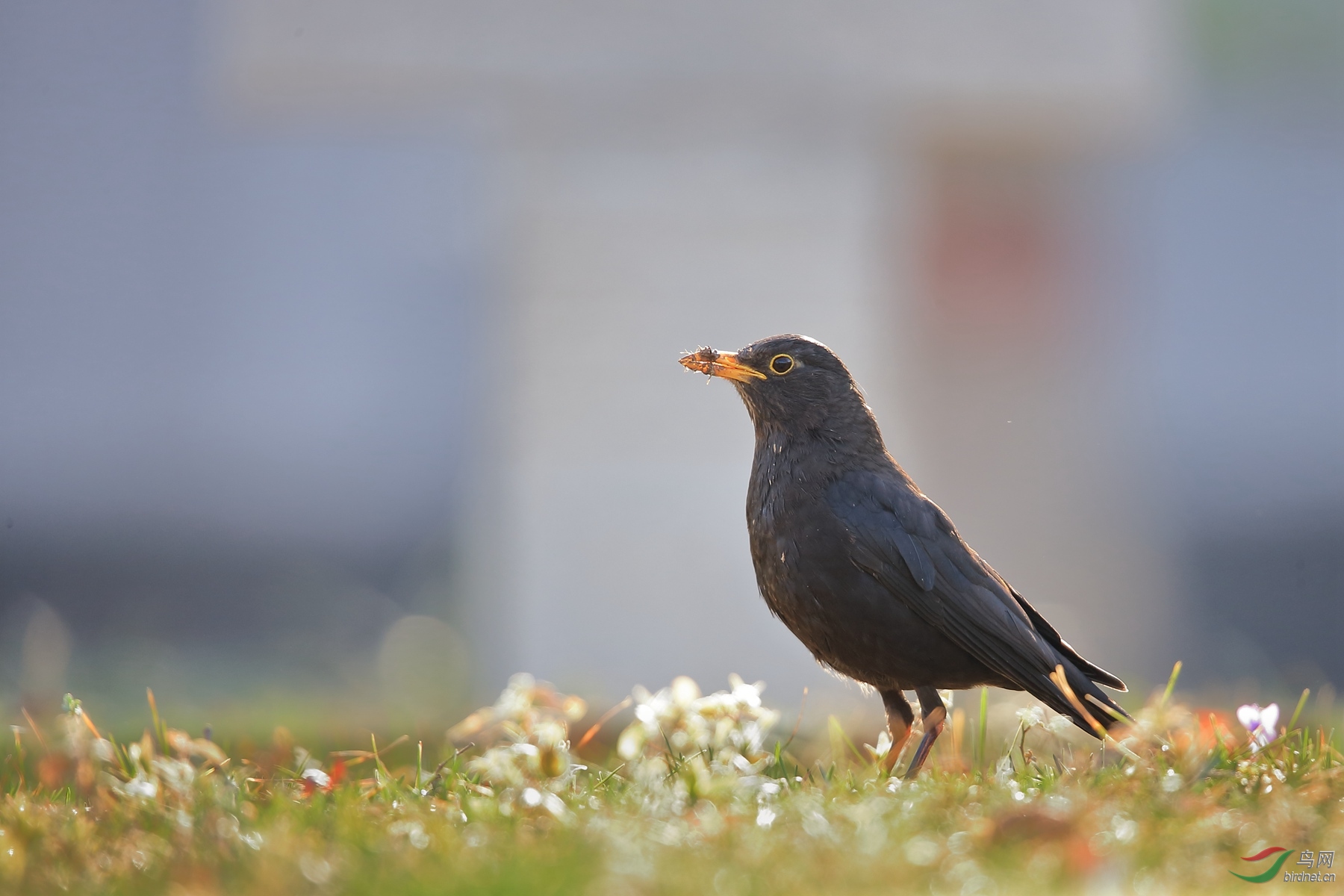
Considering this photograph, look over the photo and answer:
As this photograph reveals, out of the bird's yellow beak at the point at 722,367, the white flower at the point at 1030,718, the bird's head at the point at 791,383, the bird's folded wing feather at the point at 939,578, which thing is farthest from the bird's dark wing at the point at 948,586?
the bird's yellow beak at the point at 722,367

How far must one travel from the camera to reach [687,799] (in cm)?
289

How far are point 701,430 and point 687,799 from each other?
5.60 meters

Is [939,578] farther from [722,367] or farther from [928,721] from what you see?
[722,367]

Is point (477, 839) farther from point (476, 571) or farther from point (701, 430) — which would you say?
point (476, 571)

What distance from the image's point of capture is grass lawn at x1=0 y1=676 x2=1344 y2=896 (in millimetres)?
2256

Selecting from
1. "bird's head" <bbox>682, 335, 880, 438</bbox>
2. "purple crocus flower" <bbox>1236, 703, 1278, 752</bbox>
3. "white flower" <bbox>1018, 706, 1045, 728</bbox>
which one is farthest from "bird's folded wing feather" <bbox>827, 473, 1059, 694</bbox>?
"purple crocus flower" <bbox>1236, 703, 1278, 752</bbox>

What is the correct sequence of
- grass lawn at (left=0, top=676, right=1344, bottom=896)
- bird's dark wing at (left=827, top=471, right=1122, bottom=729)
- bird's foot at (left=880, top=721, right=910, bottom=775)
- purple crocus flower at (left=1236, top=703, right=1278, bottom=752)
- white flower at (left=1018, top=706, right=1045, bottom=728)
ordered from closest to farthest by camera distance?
1. grass lawn at (left=0, top=676, right=1344, bottom=896)
2. purple crocus flower at (left=1236, top=703, right=1278, bottom=752)
3. white flower at (left=1018, top=706, right=1045, bottom=728)
4. bird's foot at (left=880, top=721, right=910, bottom=775)
5. bird's dark wing at (left=827, top=471, right=1122, bottom=729)

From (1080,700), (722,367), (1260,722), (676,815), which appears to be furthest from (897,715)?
(676,815)

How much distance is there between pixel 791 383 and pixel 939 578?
2.95ft

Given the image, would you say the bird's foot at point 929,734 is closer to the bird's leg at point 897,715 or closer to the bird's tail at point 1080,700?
the bird's leg at point 897,715

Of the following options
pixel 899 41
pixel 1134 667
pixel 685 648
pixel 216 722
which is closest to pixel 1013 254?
pixel 899 41

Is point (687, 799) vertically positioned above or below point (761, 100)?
below

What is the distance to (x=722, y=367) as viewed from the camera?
4535 mm

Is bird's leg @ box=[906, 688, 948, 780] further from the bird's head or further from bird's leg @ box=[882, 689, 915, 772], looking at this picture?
the bird's head
